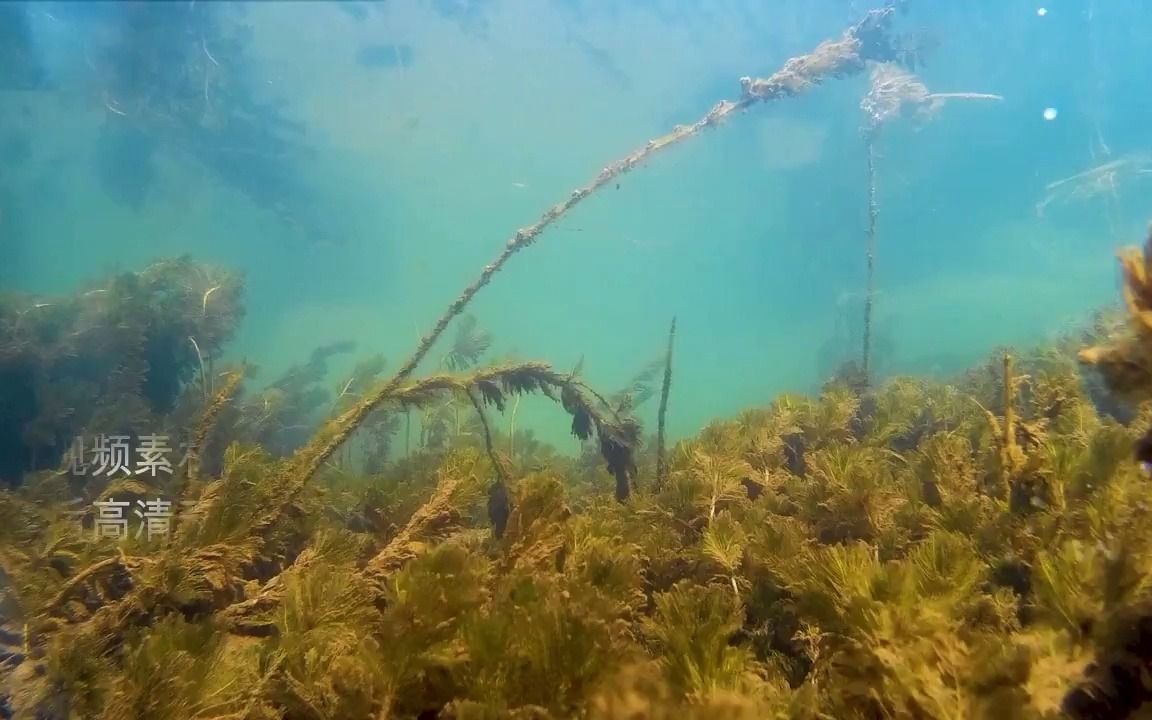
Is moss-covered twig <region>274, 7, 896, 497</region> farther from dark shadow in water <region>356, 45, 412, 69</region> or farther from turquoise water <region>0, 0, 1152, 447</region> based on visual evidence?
dark shadow in water <region>356, 45, 412, 69</region>

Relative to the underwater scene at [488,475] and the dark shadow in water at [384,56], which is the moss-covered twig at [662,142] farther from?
the dark shadow in water at [384,56]

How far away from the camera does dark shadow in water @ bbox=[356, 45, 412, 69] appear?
21.4m

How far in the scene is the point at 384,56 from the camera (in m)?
22.2

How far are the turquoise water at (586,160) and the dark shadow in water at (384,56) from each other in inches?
7.7

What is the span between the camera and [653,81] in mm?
32844

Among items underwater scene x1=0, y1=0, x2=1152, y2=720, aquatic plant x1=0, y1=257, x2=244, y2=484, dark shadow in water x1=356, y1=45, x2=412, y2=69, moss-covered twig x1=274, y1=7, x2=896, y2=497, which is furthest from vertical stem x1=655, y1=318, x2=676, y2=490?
dark shadow in water x1=356, y1=45, x2=412, y2=69

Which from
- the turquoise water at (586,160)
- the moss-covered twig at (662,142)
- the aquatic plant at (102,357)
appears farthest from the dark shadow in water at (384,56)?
the moss-covered twig at (662,142)

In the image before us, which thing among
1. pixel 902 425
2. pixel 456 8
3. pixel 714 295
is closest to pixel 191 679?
pixel 902 425

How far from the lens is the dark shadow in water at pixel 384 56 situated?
21.4m

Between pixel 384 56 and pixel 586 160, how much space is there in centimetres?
2504

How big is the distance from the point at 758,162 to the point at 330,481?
43.5 meters

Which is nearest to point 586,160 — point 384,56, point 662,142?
point 384,56

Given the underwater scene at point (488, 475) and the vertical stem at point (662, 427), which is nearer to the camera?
the underwater scene at point (488, 475)

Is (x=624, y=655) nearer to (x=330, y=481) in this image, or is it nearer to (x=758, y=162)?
(x=330, y=481)
